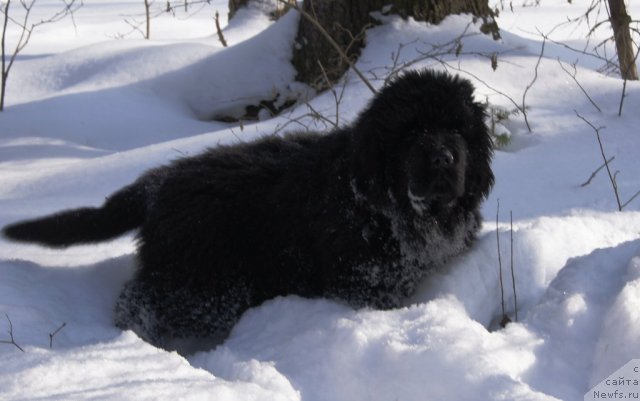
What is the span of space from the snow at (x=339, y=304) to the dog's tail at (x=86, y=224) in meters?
0.16

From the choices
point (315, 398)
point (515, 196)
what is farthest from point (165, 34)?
point (315, 398)

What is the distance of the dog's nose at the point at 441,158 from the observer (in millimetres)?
3518

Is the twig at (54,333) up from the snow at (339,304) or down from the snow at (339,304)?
up

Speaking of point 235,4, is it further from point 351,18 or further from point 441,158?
point 441,158

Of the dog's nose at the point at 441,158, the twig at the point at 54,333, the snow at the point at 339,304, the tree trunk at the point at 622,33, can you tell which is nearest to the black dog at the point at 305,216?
the dog's nose at the point at 441,158

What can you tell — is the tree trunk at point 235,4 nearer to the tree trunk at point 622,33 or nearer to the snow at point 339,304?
the snow at point 339,304

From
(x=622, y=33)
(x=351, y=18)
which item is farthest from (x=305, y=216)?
(x=622, y=33)

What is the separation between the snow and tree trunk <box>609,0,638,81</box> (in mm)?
557

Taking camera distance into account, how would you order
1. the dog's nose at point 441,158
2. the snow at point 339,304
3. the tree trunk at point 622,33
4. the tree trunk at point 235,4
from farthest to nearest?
1. the tree trunk at point 235,4
2. the tree trunk at point 622,33
3. the dog's nose at point 441,158
4. the snow at point 339,304

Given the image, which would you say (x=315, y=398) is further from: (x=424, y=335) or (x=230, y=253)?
(x=230, y=253)

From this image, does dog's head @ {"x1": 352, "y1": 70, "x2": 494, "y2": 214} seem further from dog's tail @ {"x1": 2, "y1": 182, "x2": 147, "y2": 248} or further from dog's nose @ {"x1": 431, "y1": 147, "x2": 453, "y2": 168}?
dog's tail @ {"x1": 2, "y1": 182, "x2": 147, "y2": 248}

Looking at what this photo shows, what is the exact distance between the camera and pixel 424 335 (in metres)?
3.21

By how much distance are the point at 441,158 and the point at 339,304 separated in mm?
861

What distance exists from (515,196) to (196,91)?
13.5ft
